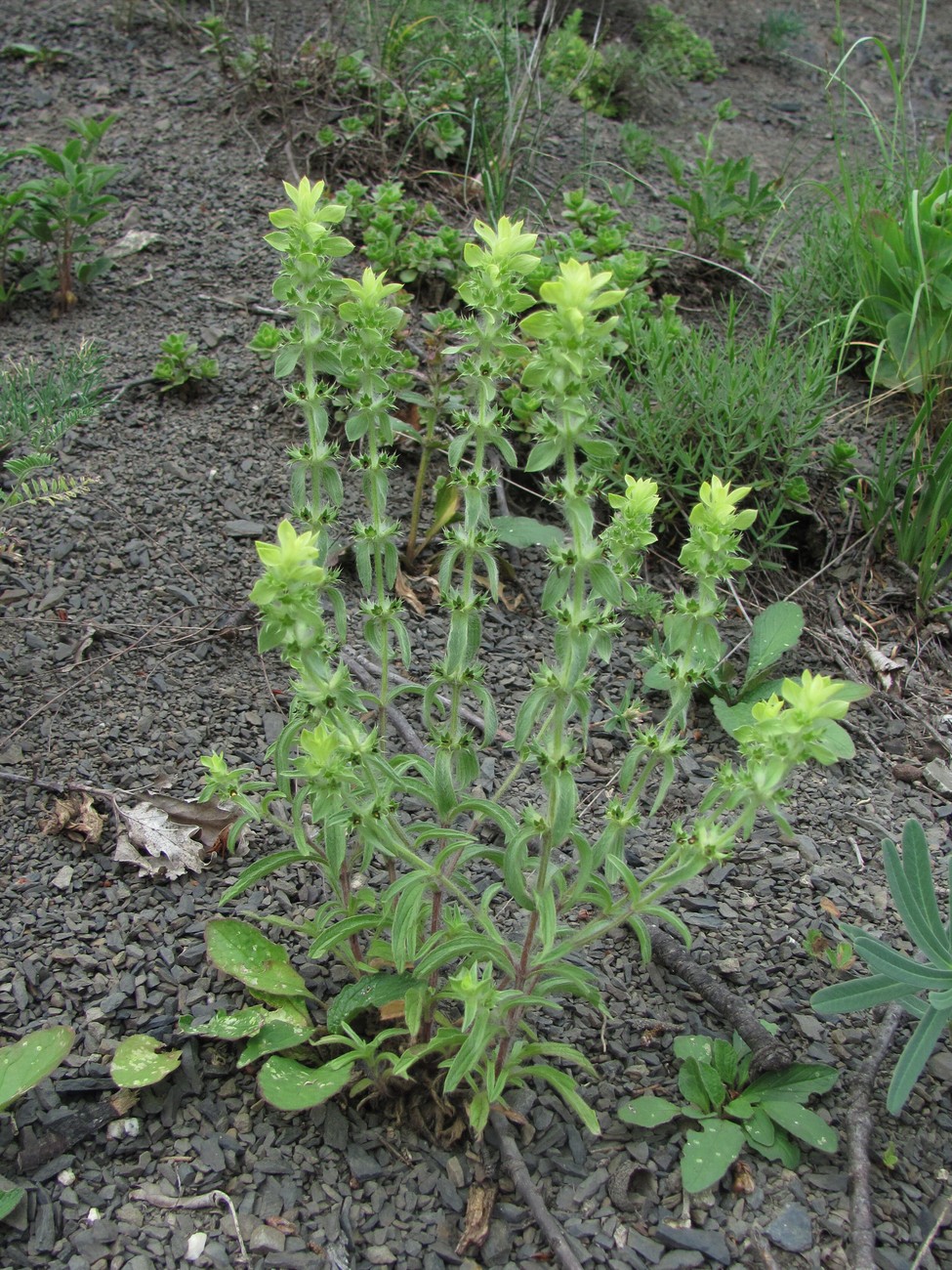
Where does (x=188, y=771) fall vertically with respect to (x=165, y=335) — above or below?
below

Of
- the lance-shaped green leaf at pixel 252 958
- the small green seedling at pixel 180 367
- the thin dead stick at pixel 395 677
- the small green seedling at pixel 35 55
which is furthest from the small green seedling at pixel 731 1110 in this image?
the small green seedling at pixel 35 55

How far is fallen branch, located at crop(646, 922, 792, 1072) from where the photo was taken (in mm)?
2059

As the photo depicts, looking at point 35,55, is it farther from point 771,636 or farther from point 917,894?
point 917,894

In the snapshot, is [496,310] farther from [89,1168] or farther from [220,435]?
[220,435]

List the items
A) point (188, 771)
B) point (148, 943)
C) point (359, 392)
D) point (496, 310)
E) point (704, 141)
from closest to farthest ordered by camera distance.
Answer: point (496, 310) → point (359, 392) → point (148, 943) → point (188, 771) → point (704, 141)

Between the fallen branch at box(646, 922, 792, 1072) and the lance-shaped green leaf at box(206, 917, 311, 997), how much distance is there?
78cm

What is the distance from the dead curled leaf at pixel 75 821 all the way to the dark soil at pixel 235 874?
33 mm

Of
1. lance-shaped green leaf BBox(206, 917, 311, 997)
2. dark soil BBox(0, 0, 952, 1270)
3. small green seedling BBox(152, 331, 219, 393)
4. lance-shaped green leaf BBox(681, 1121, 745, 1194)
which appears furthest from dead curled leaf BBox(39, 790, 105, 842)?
small green seedling BBox(152, 331, 219, 393)

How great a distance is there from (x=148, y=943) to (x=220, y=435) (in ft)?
6.00

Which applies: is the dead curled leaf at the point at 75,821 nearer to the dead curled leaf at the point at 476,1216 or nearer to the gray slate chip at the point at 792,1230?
the dead curled leaf at the point at 476,1216

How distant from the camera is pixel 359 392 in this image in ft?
6.08

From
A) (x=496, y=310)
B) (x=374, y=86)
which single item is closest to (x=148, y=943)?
(x=496, y=310)

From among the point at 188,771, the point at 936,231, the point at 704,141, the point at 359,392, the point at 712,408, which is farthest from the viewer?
the point at 704,141

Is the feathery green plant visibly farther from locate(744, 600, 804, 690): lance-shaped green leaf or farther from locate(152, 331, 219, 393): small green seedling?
locate(744, 600, 804, 690): lance-shaped green leaf
